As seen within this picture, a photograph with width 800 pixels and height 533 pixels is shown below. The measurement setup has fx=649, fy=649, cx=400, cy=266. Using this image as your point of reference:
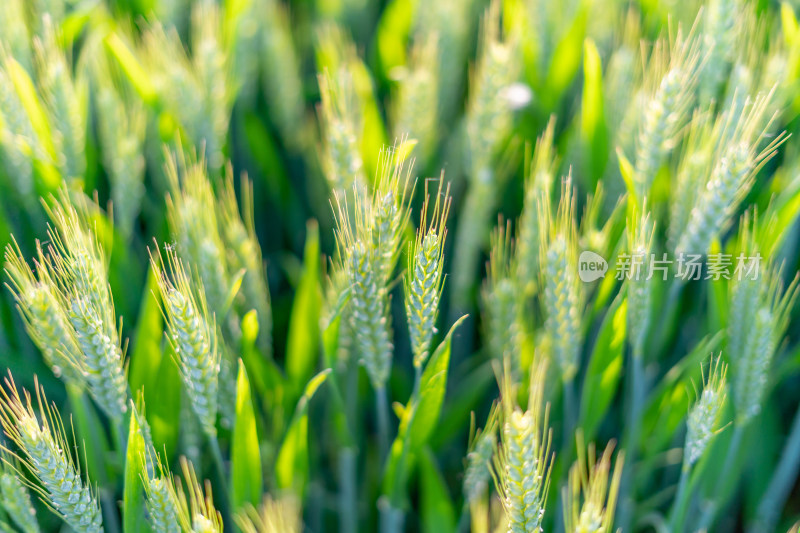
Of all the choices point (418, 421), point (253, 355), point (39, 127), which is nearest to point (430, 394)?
point (418, 421)

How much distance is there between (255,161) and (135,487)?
2.33ft

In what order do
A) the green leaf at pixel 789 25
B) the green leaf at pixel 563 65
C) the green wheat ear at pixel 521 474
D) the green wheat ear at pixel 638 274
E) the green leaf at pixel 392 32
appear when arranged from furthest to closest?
the green leaf at pixel 392 32
the green leaf at pixel 563 65
the green leaf at pixel 789 25
the green wheat ear at pixel 638 274
the green wheat ear at pixel 521 474

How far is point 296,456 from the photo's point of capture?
0.84 meters

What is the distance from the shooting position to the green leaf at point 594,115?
92 cm

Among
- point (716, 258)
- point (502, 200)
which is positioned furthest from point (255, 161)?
point (716, 258)

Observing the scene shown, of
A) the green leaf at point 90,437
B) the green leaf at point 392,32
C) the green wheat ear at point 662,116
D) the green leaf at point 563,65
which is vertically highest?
the green leaf at point 392,32

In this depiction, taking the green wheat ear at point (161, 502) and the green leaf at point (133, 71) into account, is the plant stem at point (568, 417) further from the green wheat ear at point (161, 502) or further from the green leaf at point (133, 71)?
the green leaf at point (133, 71)

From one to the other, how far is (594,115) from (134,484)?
2.58ft

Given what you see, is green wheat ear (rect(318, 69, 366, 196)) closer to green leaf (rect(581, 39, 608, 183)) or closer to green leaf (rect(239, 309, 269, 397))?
green leaf (rect(239, 309, 269, 397))

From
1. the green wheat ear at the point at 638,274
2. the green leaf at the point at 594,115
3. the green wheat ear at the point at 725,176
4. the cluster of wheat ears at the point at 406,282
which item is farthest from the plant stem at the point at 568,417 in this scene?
the green leaf at the point at 594,115

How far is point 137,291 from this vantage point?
997mm

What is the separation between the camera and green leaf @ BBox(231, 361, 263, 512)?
2.45ft

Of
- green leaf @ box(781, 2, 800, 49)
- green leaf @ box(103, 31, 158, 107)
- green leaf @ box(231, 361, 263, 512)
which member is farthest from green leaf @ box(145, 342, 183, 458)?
green leaf @ box(781, 2, 800, 49)

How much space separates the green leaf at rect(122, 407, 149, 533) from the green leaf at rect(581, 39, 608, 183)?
28.7 inches
